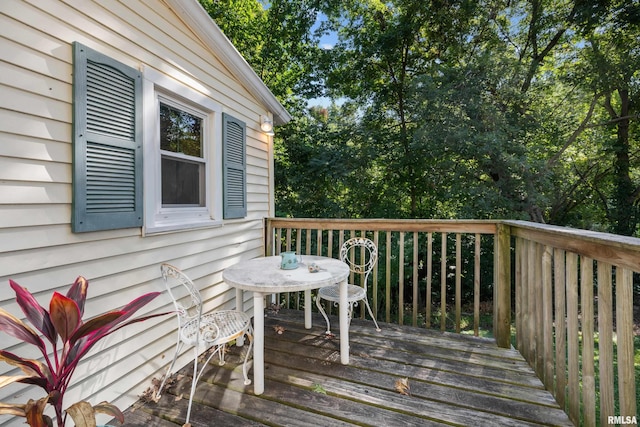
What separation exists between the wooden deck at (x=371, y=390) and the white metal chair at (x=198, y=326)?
0.15 metres

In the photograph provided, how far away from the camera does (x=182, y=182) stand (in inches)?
104

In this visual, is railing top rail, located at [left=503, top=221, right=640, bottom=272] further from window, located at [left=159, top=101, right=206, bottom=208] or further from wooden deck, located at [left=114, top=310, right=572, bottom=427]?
window, located at [left=159, top=101, right=206, bottom=208]

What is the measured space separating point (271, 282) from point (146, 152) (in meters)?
1.32

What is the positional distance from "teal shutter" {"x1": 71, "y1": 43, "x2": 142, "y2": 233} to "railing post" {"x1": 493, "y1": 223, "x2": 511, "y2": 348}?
117 inches

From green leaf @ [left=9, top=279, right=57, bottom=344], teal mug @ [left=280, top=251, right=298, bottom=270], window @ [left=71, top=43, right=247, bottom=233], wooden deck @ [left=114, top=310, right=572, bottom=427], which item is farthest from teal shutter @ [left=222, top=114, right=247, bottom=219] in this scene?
green leaf @ [left=9, top=279, right=57, bottom=344]

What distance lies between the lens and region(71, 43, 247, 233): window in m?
1.71

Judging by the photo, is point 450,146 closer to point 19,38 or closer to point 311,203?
point 311,203

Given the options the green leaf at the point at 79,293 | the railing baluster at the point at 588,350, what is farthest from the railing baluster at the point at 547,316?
the green leaf at the point at 79,293

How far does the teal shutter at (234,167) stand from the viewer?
9.86 ft

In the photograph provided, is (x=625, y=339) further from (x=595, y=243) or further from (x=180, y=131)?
(x=180, y=131)

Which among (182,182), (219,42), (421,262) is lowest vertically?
(421,262)

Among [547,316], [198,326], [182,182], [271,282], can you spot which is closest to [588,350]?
[547,316]

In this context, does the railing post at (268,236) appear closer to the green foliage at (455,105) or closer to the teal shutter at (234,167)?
the teal shutter at (234,167)

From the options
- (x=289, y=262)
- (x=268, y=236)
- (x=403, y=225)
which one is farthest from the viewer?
(x=268, y=236)
